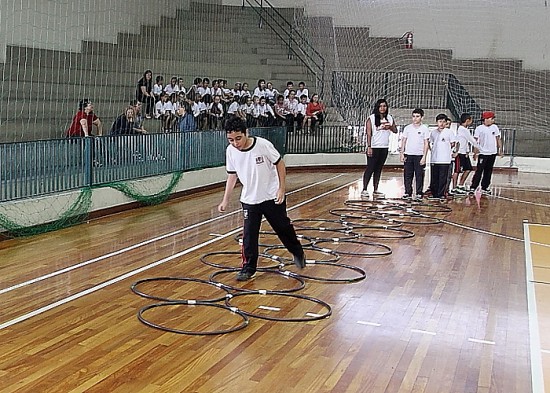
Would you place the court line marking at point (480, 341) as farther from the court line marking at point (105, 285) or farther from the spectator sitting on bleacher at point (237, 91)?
the spectator sitting on bleacher at point (237, 91)

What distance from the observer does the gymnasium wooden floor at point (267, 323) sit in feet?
14.5

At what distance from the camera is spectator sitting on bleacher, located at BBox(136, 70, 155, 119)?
14297 millimetres

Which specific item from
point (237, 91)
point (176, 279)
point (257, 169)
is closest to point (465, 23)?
point (237, 91)

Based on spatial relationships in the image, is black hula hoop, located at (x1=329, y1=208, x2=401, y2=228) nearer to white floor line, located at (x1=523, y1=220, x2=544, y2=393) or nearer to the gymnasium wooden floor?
the gymnasium wooden floor

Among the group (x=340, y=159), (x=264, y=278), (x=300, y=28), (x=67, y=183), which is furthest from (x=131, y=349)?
(x=300, y=28)

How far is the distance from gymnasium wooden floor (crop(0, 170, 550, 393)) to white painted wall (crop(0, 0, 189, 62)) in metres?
5.07

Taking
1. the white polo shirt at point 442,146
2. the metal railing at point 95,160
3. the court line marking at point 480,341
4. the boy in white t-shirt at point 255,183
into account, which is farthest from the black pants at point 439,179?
the court line marking at point 480,341

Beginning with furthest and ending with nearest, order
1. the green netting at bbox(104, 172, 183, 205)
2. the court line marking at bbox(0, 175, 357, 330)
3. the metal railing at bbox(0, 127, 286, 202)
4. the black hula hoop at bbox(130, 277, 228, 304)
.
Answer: the green netting at bbox(104, 172, 183, 205), the metal railing at bbox(0, 127, 286, 202), the black hula hoop at bbox(130, 277, 228, 304), the court line marking at bbox(0, 175, 357, 330)

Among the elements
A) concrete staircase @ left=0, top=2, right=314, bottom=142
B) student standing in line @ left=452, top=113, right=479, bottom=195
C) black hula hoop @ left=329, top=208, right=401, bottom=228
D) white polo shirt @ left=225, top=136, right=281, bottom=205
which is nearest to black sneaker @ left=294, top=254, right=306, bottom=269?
white polo shirt @ left=225, top=136, right=281, bottom=205

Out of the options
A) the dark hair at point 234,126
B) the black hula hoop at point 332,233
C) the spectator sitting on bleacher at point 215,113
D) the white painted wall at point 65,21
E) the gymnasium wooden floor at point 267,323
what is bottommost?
the gymnasium wooden floor at point 267,323

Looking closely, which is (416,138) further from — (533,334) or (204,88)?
(533,334)

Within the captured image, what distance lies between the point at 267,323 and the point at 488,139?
943cm

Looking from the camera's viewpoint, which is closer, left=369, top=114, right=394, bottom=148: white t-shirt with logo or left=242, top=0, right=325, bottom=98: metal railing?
left=369, top=114, right=394, bottom=148: white t-shirt with logo

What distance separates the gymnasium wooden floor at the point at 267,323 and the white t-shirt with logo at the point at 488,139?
4657mm
